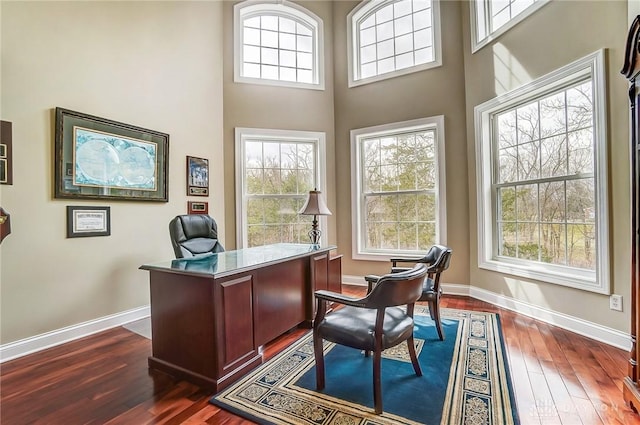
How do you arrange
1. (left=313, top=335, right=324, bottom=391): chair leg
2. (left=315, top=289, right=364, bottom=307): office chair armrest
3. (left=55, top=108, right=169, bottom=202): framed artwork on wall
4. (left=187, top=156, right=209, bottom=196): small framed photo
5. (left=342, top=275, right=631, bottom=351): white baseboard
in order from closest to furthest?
1. (left=315, top=289, right=364, bottom=307): office chair armrest
2. (left=313, top=335, right=324, bottom=391): chair leg
3. (left=342, top=275, right=631, bottom=351): white baseboard
4. (left=55, top=108, right=169, bottom=202): framed artwork on wall
5. (left=187, top=156, right=209, bottom=196): small framed photo

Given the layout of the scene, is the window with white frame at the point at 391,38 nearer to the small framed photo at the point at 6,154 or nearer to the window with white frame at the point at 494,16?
the window with white frame at the point at 494,16

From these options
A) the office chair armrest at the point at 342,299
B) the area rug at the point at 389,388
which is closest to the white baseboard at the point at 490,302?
the area rug at the point at 389,388

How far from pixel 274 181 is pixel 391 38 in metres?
2.67

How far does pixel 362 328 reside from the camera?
1.74 m

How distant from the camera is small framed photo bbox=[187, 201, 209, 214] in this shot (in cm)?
379

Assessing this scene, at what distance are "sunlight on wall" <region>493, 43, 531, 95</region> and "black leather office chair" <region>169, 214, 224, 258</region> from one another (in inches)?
138

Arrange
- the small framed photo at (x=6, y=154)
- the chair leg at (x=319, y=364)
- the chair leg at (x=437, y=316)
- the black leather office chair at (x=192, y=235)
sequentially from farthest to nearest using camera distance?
the black leather office chair at (x=192, y=235) < the chair leg at (x=437, y=316) < the small framed photo at (x=6, y=154) < the chair leg at (x=319, y=364)

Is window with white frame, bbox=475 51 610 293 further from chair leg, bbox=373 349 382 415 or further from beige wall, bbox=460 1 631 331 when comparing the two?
chair leg, bbox=373 349 382 415

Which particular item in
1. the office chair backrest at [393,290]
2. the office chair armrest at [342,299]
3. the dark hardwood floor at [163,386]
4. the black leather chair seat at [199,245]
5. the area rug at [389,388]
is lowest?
the dark hardwood floor at [163,386]

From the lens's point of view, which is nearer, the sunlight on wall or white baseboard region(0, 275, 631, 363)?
white baseboard region(0, 275, 631, 363)

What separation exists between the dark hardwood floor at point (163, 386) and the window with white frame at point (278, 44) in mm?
3627

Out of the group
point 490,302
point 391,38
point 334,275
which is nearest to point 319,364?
point 334,275

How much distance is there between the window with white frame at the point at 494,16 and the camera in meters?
3.15

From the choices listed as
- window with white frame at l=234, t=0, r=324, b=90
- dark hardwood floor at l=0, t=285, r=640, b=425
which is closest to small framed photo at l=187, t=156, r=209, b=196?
window with white frame at l=234, t=0, r=324, b=90
